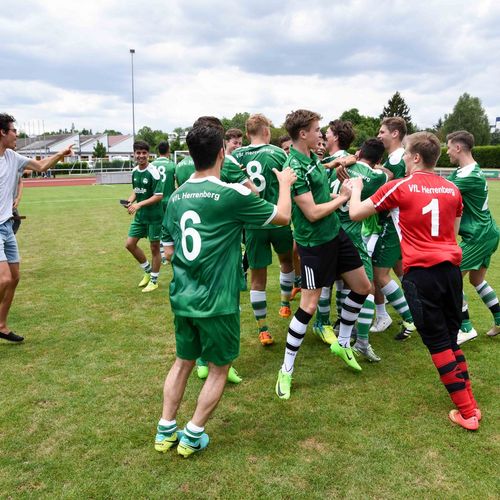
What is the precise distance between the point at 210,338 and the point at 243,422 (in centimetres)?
99

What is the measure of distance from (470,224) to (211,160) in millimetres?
Answer: 3352

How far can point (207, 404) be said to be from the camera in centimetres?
314

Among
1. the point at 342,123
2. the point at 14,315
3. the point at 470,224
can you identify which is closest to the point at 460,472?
the point at 470,224

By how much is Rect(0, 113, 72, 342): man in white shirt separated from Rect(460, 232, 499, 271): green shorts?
4848 mm

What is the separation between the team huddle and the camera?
3.10 metres

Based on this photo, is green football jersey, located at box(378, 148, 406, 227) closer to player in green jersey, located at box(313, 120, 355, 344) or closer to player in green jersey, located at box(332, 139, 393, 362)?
player in green jersey, located at box(332, 139, 393, 362)

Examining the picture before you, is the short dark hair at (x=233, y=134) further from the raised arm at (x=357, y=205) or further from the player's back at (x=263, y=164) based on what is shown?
the raised arm at (x=357, y=205)

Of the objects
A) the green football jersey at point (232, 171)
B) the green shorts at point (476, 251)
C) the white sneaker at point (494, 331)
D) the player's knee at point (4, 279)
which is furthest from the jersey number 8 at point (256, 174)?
the white sneaker at point (494, 331)

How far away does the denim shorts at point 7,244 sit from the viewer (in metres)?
4.91

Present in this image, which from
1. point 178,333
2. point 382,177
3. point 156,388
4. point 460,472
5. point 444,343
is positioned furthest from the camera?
point 382,177

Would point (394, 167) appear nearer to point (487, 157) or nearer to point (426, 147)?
point (426, 147)

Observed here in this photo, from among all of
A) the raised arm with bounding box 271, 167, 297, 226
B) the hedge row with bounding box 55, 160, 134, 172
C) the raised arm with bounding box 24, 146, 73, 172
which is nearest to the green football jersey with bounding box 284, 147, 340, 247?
the raised arm with bounding box 271, 167, 297, 226

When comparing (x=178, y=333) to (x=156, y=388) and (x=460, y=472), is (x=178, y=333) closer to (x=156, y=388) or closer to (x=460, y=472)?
(x=156, y=388)

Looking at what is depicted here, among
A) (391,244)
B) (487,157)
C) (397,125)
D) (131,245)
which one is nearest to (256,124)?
(397,125)
